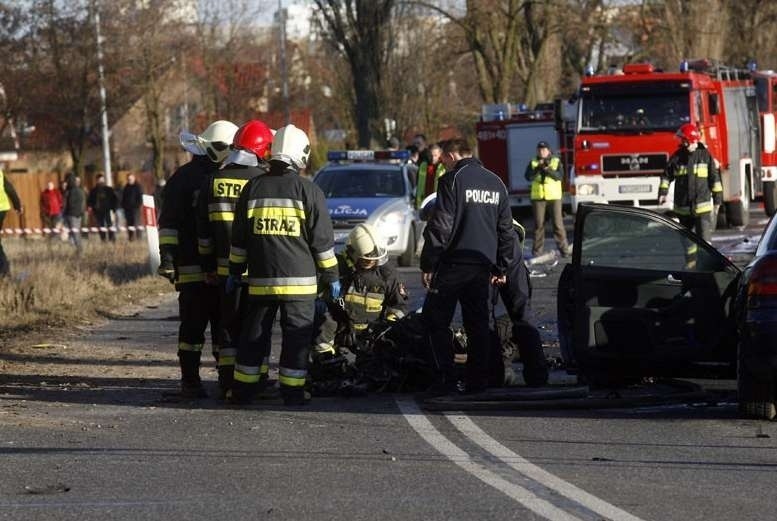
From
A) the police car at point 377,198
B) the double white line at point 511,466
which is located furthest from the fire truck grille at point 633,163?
the double white line at point 511,466

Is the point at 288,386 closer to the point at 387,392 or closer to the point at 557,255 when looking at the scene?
the point at 387,392

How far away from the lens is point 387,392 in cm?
1054

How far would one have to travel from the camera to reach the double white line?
653cm

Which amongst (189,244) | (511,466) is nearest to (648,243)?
(511,466)

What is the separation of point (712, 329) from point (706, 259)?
1.58 ft

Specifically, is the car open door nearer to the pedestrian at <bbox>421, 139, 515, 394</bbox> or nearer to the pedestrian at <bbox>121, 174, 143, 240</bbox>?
the pedestrian at <bbox>421, 139, 515, 394</bbox>

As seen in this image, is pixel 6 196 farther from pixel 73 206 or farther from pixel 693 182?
pixel 73 206

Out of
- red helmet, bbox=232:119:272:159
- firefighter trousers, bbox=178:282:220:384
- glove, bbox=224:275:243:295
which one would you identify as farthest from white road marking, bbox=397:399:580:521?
red helmet, bbox=232:119:272:159

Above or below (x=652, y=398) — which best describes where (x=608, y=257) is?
above

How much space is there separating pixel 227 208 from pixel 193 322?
0.86 metres

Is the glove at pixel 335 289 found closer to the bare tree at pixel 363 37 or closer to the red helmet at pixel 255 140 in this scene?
the red helmet at pixel 255 140

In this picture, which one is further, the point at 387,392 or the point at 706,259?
the point at 387,392

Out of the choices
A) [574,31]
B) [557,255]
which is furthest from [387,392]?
[574,31]

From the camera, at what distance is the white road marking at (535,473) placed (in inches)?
257
